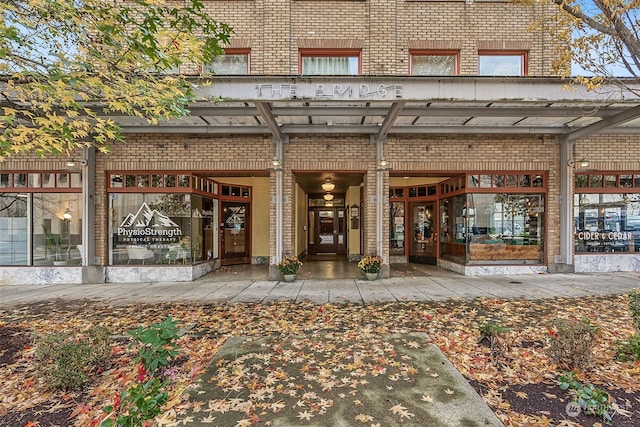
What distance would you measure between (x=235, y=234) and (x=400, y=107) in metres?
8.32

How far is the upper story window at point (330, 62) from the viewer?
9.40m

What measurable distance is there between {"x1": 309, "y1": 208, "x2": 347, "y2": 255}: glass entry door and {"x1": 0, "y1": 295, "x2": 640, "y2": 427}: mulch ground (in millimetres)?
10441

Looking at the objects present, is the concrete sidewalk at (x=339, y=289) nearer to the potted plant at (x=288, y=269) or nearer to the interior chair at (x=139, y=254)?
the potted plant at (x=288, y=269)

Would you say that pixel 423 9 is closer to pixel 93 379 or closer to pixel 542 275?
pixel 542 275

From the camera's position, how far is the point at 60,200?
9.18m

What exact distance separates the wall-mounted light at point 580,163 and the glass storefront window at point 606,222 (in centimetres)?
100

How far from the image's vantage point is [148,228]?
30.7 feet

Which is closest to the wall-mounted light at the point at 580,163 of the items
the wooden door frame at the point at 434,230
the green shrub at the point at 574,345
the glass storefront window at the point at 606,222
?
the glass storefront window at the point at 606,222

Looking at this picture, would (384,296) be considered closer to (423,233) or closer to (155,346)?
(155,346)

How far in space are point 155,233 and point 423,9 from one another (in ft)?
33.7

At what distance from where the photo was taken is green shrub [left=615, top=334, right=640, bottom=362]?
12.0ft

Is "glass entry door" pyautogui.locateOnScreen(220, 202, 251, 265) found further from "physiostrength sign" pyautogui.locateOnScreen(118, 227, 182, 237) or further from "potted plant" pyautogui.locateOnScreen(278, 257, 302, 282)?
"potted plant" pyautogui.locateOnScreen(278, 257, 302, 282)

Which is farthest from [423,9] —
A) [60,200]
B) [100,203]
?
[60,200]

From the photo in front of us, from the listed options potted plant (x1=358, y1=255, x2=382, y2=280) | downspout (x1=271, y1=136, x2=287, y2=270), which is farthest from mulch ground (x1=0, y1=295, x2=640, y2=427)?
downspout (x1=271, y1=136, x2=287, y2=270)
